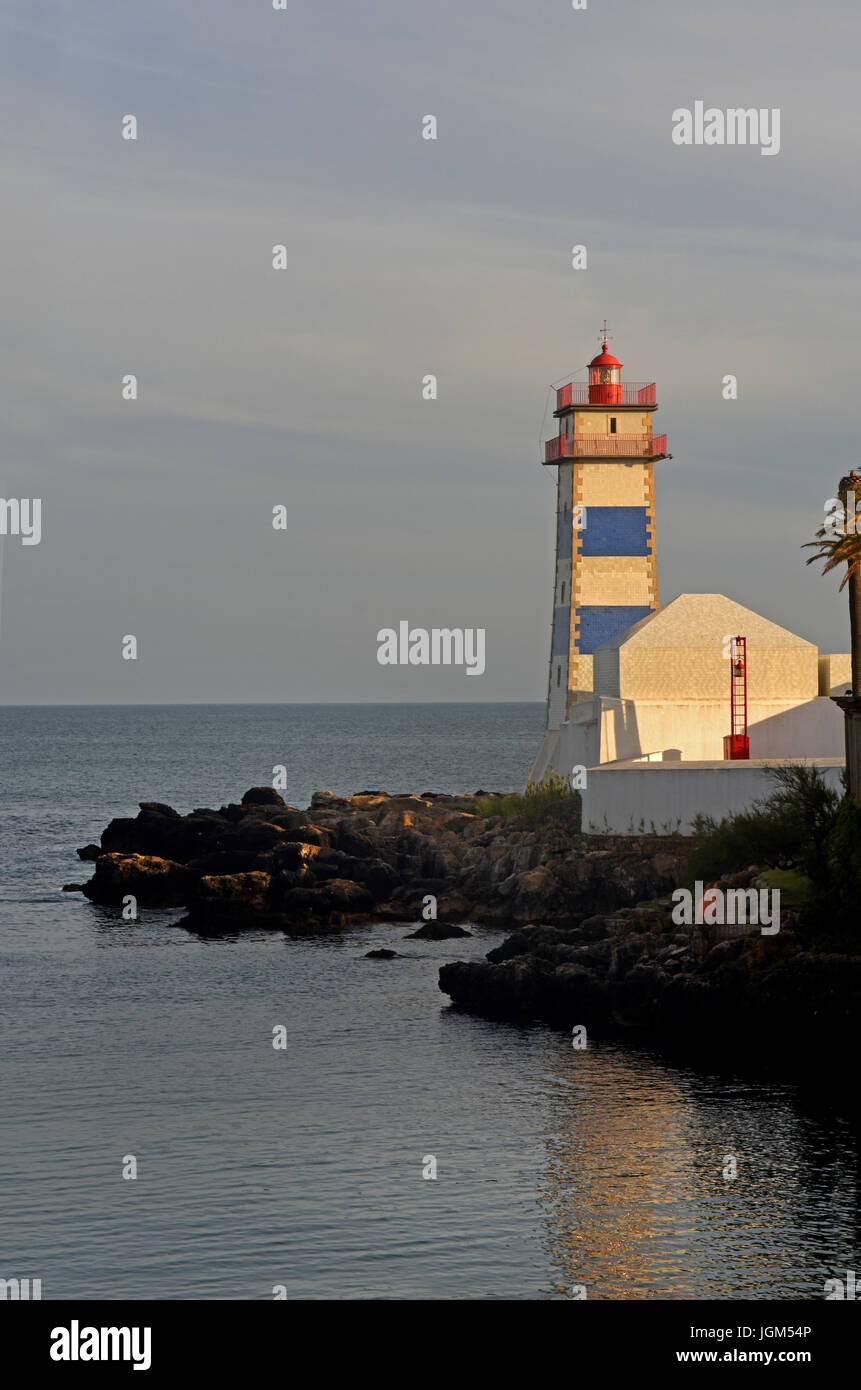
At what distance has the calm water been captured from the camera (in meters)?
21.8

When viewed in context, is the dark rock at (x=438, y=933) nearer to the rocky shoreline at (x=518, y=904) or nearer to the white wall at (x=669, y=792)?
the rocky shoreline at (x=518, y=904)

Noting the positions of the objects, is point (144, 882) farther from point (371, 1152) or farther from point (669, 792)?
point (371, 1152)

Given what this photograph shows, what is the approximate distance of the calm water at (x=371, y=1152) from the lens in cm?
2184

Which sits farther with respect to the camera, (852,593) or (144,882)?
(144,882)

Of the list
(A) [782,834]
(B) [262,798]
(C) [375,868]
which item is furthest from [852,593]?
(B) [262,798]

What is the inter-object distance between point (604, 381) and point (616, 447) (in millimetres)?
2516

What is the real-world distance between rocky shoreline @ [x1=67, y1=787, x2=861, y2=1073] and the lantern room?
1355 cm

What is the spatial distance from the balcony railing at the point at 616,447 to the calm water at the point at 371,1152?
17988 millimetres

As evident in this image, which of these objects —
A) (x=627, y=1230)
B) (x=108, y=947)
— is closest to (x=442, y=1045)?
(x=627, y=1230)

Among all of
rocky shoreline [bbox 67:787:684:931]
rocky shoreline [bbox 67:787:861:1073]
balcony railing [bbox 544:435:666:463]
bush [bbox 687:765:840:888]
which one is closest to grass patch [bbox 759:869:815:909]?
bush [bbox 687:765:840:888]

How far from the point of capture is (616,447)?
174ft

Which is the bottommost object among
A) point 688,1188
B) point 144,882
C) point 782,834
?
point 688,1188

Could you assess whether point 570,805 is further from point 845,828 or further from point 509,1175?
point 509,1175

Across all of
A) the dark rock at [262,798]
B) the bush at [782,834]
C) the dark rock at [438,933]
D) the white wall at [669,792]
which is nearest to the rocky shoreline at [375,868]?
the white wall at [669,792]
